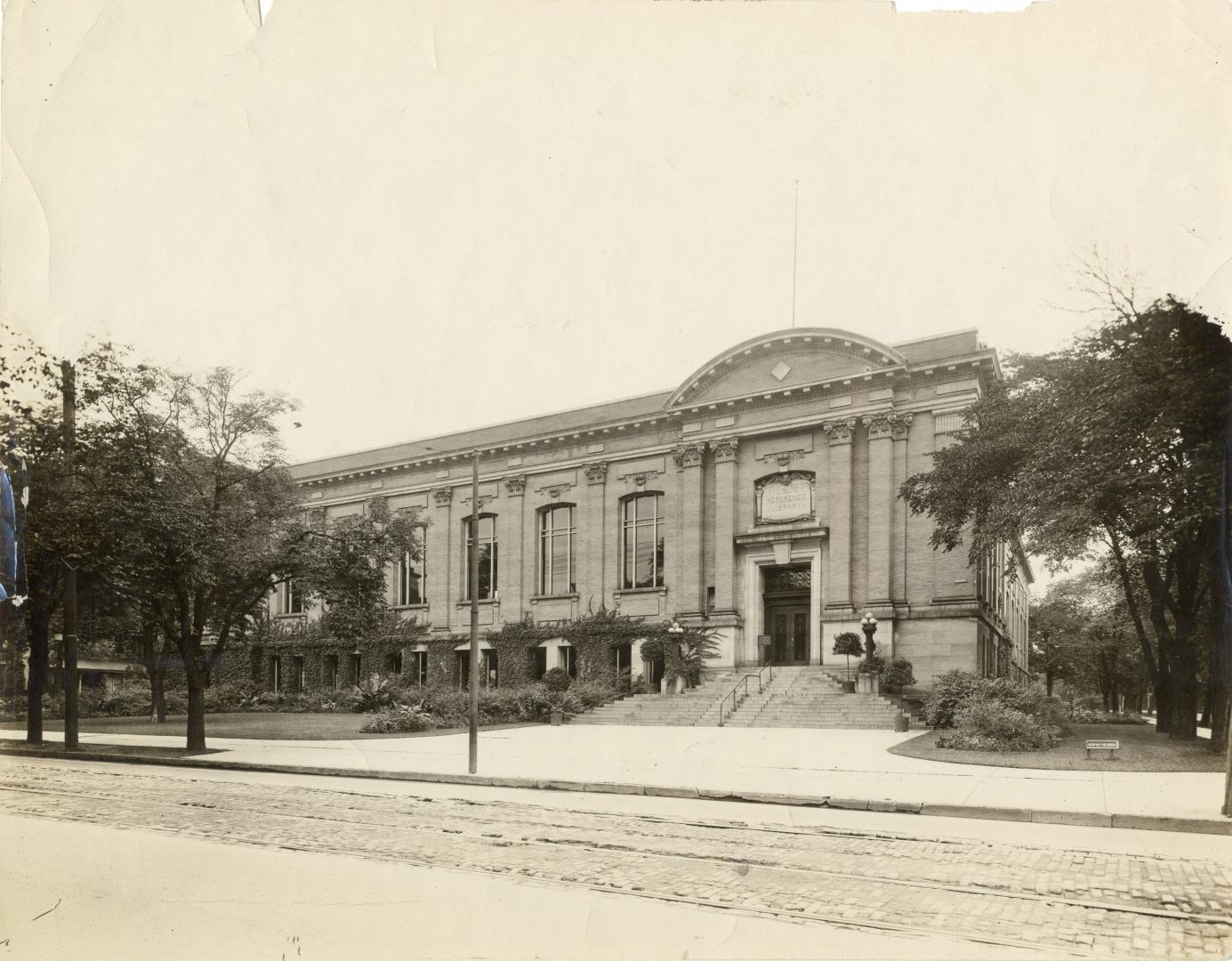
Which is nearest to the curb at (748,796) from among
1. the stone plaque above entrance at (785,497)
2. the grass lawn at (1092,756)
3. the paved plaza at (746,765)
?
the paved plaza at (746,765)

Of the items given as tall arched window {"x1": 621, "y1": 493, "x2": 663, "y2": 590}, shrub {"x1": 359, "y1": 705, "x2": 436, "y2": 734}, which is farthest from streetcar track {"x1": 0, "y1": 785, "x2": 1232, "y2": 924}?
tall arched window {"x1": 621, "y1": 493, "x2": 663, "y2": 590}

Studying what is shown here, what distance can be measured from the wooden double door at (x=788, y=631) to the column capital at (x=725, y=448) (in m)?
5.42

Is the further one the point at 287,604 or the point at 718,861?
the point at 287,604

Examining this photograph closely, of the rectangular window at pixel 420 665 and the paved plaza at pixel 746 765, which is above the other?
the paved plaza at pixel 746 765

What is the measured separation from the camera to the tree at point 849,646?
2948 centimetres

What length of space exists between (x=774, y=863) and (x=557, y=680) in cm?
2635

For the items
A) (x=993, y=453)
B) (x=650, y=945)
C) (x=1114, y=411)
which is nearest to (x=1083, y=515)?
(x=1114, y=411)

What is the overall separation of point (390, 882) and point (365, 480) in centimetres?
3445

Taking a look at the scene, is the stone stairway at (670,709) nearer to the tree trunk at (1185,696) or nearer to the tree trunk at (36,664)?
the tree trunk at (1185,696)

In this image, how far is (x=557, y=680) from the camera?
3428cm

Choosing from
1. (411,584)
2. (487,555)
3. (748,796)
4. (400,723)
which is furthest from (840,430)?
(748,796)

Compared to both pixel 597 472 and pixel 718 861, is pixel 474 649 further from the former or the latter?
pixel 597 472

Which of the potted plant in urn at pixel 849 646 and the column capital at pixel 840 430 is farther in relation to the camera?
the column capital at pixel 840 430

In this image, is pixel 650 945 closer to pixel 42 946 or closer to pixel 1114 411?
pixel 42 946
